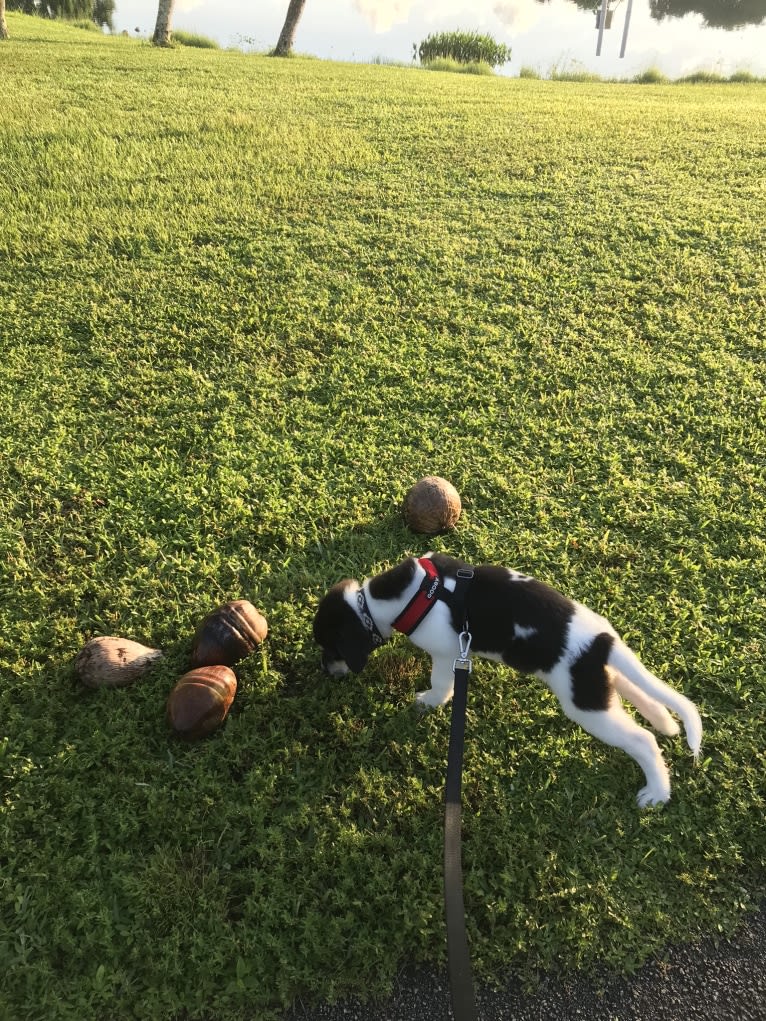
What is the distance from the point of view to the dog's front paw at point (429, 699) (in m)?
2.79

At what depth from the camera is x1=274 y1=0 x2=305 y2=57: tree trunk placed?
1380cm

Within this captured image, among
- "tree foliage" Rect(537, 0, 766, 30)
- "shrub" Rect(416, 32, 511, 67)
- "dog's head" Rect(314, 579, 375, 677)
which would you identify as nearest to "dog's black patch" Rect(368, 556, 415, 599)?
"dog's head" Rect(314, 579, 375, 677)

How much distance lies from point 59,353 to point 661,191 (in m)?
6.62

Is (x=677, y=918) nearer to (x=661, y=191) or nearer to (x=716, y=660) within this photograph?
(x=716, y=660)

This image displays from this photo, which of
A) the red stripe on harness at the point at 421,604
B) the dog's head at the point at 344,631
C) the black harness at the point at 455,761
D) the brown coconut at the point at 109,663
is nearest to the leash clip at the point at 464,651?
the black harness at the point at 455,761

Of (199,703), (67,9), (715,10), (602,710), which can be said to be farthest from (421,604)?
(715,10)

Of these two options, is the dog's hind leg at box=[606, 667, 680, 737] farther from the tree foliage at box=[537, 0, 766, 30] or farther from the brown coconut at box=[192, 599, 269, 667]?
the tree foliage at box=[537, 0, 766, 30]

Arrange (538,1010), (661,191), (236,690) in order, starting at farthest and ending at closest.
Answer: (661,191) < (236,690) < (538,1010)

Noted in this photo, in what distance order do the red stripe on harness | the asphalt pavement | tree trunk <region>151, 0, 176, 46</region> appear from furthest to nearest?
tree trunk <region>151, 0, 176, 46</region> < the red stripe on harness < the asphalt pavement

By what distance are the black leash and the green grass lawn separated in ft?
1.68

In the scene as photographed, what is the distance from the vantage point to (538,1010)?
6.73 feet

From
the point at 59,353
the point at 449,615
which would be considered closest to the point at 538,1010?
the point at 449,615

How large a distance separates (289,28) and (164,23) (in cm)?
269

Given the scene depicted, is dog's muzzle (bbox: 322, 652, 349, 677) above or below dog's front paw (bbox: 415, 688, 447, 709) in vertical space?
above
